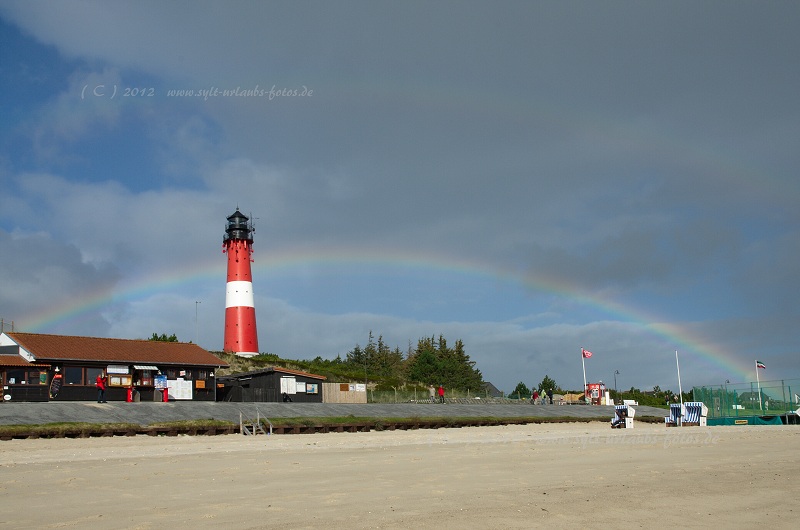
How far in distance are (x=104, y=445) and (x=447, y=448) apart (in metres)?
11.8

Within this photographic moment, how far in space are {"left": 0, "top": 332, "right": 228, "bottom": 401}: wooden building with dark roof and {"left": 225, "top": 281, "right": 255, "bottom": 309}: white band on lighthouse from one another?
49.6 feet

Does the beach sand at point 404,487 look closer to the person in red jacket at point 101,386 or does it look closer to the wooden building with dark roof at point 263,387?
the person in red jacket at point 101,386

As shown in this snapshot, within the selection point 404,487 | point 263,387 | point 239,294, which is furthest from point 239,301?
point 404,487

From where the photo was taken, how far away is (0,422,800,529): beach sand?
1061 cm

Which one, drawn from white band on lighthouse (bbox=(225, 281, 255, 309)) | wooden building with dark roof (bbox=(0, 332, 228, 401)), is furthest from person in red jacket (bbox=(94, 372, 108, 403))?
white band on lighthouse (bbox=(225, 281, 255, 309))

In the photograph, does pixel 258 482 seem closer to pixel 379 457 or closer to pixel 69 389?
pixel 379 457

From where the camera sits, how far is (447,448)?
23.6 metres

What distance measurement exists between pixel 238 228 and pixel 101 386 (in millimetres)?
32379

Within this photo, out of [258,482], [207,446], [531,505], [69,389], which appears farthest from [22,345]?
[531,505]

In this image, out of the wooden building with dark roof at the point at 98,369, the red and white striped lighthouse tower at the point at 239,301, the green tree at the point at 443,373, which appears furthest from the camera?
the green tree at the point at 443,373

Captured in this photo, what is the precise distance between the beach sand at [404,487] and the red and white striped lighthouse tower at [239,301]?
4608cm

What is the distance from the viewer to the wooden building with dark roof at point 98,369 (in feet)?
141

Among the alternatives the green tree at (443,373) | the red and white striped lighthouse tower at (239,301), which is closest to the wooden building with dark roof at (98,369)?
the red and white striped lighthouse tower at (239,301)

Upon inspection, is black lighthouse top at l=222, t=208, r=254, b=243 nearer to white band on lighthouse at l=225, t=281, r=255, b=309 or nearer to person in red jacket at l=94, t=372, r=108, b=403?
white band on lighthouse at l=225, t=281, r=255, b=309
